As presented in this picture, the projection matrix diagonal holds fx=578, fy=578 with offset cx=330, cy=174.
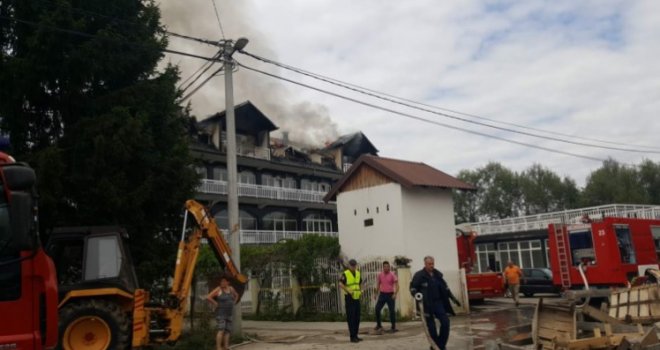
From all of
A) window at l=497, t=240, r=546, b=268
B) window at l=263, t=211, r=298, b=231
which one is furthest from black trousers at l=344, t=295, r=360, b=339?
window at l=497, t=240, r=546, b=268

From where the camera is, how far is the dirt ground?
12334mm

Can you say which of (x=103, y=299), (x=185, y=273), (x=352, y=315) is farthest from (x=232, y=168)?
(x=103, y=299)

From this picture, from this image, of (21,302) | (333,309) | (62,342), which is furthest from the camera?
(333,309)

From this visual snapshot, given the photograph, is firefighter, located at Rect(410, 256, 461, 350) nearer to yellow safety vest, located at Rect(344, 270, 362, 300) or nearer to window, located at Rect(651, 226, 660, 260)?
yellow safety vest, located at Rect(344, 270, 362, 300)

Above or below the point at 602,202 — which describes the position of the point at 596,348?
below

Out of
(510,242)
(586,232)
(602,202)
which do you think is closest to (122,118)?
(586,232)

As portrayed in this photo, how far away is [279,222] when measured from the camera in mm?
→ 43438

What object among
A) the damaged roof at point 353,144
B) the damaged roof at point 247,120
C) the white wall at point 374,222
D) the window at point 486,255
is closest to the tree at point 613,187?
the window at point 486,255

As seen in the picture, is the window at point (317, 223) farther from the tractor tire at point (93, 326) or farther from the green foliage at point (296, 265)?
the tractor tire at point (93, 326)

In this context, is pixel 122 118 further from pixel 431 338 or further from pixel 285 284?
pixel 285 284

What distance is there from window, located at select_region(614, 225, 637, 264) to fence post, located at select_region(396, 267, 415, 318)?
289 inches

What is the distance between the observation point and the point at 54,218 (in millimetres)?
12344

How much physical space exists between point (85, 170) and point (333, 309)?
933cm

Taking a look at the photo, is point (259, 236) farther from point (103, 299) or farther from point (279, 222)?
point (103, 299)
